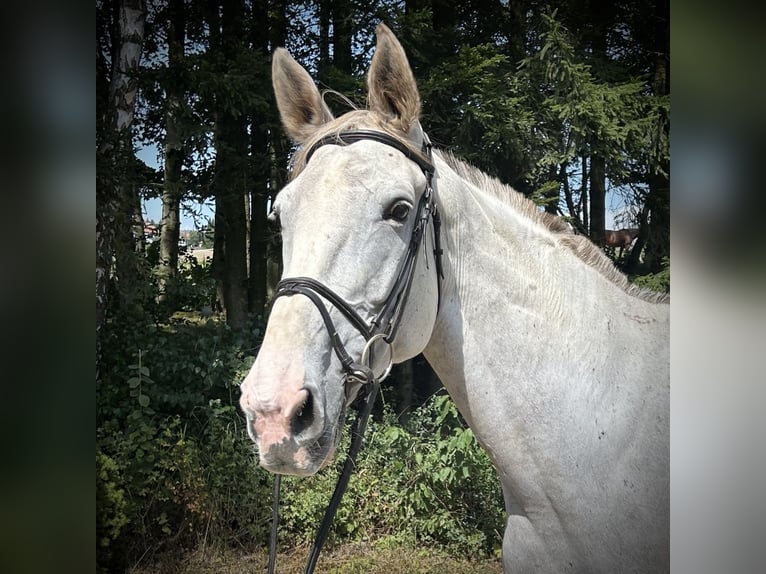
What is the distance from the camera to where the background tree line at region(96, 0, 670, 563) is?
2.50m

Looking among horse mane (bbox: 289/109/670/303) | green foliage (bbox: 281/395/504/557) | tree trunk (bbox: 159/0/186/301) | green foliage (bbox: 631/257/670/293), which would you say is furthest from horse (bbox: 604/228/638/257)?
tree trunk (bbox: 159/0/186/301)

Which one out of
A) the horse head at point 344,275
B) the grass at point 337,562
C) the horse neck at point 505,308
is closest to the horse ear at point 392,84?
the horse head at point 344,275

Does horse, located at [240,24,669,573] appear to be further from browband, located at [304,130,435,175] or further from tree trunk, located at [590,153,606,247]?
tree trunk, located at [590,153,606,247]

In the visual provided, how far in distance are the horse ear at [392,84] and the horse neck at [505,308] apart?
187mm

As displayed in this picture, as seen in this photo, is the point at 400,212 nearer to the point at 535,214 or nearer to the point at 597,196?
the point at 535,214

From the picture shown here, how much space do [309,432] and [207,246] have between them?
1510 mm

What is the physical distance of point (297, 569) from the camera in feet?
8.41

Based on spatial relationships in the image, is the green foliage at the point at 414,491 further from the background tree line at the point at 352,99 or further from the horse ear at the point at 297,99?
the horse ear at the point at 297,99

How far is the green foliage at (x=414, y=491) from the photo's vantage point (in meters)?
2.54

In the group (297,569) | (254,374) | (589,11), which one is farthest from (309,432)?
(589,11)

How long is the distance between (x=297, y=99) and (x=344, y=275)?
71 cm

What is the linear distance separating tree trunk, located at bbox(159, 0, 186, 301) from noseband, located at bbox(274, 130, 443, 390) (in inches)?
48.9
